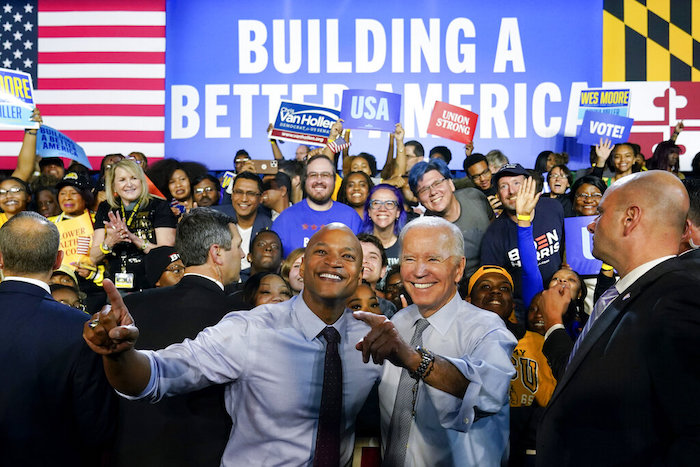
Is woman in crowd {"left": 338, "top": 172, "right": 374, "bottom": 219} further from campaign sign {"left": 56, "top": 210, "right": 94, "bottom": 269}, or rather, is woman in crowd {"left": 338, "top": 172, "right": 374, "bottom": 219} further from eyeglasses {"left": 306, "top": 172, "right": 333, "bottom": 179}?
campaign sign {"left": 56, "top": 210, "right": 94, "bottom": 269}

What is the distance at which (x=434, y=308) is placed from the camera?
106 inches

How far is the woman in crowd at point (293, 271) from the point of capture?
4586 mm

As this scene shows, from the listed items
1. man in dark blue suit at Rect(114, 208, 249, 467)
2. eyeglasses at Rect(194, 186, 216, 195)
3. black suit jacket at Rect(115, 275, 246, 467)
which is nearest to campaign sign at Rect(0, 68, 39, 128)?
eyeglasses at Rect(194, 186, 216, 195)

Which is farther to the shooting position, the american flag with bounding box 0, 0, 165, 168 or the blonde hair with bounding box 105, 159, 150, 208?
the american flag with bounding box 0, 0, 165, 168

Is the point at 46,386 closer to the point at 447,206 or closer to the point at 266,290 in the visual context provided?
the point at 266,290

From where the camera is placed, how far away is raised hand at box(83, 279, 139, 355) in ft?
6.31

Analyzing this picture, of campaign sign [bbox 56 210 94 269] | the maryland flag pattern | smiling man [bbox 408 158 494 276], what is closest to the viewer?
smiling man [bbox 408 158 494 276]

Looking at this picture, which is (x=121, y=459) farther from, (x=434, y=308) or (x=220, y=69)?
(x=220, y=69)

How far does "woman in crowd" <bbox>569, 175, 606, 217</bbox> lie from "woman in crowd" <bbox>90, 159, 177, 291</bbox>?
3.03 meters

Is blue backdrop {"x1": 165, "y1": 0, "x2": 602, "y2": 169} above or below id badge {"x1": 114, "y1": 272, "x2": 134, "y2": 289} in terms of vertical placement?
above

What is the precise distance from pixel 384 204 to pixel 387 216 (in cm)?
9

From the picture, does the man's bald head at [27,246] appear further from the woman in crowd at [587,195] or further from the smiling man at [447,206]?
the woman in crowd at [587,195]

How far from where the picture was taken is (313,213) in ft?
17.7

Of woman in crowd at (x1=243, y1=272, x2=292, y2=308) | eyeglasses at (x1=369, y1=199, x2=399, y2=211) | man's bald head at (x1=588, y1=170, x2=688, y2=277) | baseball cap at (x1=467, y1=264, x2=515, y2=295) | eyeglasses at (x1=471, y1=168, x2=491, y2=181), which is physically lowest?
woman in crowd at (x1=243, y1=272, x2=292, y2=308)
